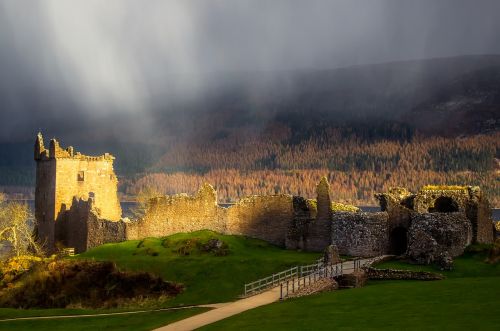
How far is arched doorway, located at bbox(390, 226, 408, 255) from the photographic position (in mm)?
58350

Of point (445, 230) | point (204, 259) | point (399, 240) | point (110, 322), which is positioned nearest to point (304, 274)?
point (204, 259)

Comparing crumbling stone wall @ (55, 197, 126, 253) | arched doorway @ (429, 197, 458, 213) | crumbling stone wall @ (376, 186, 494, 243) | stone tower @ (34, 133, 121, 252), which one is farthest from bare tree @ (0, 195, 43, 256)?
arched doorway @ (429, 197, 458, 213)

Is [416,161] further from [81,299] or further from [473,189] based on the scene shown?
[81,299]

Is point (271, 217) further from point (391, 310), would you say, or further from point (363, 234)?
point (391, 310)

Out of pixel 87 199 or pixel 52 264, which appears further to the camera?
pixel 87 199

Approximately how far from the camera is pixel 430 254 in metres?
49.6

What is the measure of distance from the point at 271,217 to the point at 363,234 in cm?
1004

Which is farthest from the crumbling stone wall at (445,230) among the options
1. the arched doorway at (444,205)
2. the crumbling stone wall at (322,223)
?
the crumbling stone wall at (322,223)

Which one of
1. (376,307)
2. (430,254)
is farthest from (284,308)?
(430,254)

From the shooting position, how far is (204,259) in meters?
57.5

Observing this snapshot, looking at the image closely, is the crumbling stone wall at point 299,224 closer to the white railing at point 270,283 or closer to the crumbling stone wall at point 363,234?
the crumbling stone wall at point 363,234

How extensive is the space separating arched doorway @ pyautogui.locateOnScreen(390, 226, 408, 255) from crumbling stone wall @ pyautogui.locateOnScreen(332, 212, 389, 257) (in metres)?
1.24

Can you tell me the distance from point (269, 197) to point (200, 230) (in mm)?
7563

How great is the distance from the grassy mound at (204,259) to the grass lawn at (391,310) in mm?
11276
